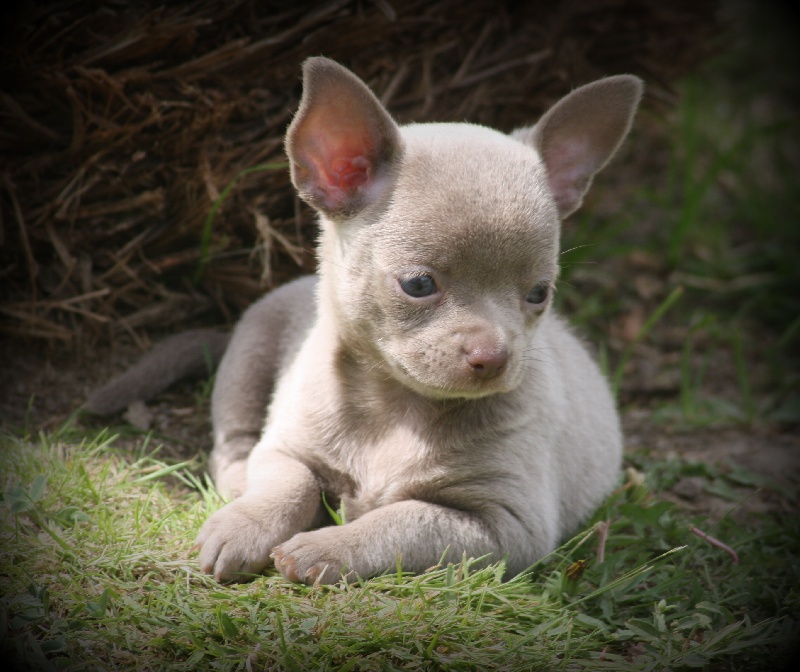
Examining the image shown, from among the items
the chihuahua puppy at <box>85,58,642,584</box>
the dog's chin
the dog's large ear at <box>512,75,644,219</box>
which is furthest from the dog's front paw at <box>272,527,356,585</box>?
the dog's large ear at <box>512,75,644,219</box>

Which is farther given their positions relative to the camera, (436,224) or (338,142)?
(338,142)

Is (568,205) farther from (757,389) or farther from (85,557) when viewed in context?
(757,389)

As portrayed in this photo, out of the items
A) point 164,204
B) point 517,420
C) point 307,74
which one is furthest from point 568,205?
point 164,204

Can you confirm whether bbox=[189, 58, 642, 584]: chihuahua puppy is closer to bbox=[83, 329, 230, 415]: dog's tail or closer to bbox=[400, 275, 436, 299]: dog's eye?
bbox=[400, 275, 436, 299]: dog's eye

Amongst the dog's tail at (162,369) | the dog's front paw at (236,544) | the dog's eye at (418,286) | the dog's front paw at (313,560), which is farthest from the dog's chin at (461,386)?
the dog's tail at (162,369)

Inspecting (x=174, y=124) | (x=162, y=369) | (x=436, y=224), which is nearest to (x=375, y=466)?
(x=436, y=224)

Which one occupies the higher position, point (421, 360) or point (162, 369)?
point (421, 360)

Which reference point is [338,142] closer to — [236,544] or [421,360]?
[421,360]
